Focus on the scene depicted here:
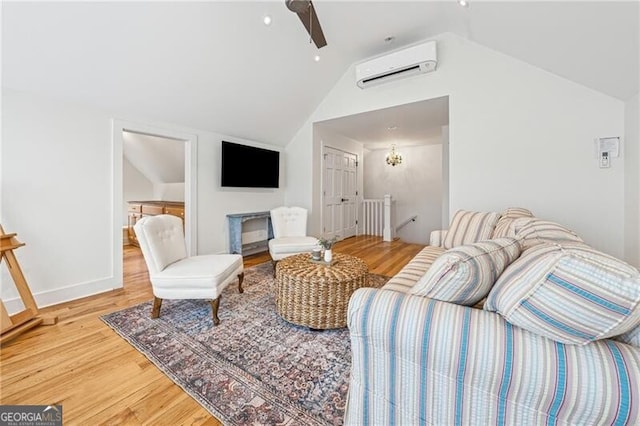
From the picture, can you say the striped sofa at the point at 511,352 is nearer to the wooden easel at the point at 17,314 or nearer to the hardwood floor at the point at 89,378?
the hardwood floor at the point at 89,378

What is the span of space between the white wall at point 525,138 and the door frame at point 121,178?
2.97m

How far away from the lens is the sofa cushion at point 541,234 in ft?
4.05

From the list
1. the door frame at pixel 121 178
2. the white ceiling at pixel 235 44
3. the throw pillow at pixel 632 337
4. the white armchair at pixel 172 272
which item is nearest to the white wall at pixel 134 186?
the door frame at pixel 121 178

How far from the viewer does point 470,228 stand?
250 cm

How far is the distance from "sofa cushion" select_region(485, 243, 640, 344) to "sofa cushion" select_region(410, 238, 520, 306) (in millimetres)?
130

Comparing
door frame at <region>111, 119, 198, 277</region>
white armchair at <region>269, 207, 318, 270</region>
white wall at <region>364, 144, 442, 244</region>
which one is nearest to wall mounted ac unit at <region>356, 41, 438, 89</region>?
white armchair at <region>269, 207, 318, 270</region>

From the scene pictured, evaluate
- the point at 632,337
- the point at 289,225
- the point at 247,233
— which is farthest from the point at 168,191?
the point at 632,337

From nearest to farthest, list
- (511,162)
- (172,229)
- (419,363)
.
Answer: (419,363)
(172,229)
(511,162)

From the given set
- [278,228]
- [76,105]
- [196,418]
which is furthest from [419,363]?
[76,105]

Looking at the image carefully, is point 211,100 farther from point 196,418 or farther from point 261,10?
point 196,418

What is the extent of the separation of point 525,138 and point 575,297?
286 cm

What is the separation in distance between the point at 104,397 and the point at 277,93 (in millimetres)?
3637

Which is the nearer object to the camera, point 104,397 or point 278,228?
point 104,397

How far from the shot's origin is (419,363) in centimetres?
85
